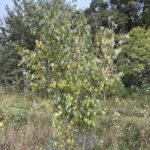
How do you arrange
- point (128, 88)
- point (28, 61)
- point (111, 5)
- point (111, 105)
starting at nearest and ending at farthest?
1. point (28, 61)
2. point (111, 105)
3. point (128, 88)
4. point (111, 5)

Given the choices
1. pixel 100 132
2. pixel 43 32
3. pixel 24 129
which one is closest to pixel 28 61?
pixel 43 32

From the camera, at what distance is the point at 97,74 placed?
5.29 metres

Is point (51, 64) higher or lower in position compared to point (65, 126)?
higher

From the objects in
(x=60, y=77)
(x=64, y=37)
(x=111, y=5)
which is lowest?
(x=60, y=77)

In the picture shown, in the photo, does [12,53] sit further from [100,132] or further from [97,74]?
[97,74]

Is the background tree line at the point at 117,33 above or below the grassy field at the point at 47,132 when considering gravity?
above

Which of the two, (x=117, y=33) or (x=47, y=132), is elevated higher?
(x=117, y=33)

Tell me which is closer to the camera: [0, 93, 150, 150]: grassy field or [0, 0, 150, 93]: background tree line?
[0, 93, 150, 150]: grassy field

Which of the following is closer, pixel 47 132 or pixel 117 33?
pixel 47 132

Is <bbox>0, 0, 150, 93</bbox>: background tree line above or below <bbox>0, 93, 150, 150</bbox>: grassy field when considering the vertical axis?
above

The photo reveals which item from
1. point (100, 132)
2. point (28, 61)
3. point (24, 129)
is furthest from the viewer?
point (100, 132)

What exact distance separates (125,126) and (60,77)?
4.47 metres

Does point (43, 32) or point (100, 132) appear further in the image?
point (100, 132)

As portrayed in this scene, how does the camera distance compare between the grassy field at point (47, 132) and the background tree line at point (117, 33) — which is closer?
the grassy field at point (47, 132)
